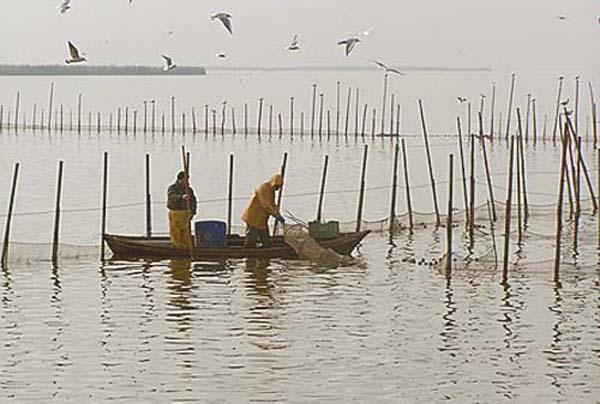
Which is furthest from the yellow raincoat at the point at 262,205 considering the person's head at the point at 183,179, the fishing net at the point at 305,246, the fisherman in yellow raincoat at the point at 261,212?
the person's head at the point at 183,179

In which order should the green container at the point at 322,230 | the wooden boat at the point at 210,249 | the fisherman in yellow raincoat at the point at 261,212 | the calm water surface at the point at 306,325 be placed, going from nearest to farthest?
the calm water surface at the point at 306,325
the fisherman in yellow raincoat at the point at 261,212
the wooden boat at the point at 210,249
the green container at the point at 322,230

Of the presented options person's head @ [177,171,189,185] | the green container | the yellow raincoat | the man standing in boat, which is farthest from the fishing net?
person's head @ [177,171,189,185]

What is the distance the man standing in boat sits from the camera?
15.8 m

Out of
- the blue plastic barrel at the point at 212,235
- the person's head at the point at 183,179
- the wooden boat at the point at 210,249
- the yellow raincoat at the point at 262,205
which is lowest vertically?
the wooden boat at the point at 210,249

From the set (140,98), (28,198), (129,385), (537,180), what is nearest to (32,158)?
(28,198)

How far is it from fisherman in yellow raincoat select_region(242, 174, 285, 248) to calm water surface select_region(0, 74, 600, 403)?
1.17 feet

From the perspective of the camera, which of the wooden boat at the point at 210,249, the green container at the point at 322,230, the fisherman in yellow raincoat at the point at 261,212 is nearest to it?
the fisherman in yellow raincoat at the point at 261,212

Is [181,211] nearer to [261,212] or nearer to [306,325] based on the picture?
[261,212]

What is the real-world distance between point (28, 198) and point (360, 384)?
2028 cm

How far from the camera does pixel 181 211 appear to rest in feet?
51.7

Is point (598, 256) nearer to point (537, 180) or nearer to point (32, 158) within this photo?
point (537, 180)

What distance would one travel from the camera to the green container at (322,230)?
53.5 feet

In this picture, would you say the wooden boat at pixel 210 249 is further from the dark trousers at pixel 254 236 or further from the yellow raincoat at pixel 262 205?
the yellow raincoat at pixel 262 205

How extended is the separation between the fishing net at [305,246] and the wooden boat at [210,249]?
109mm
